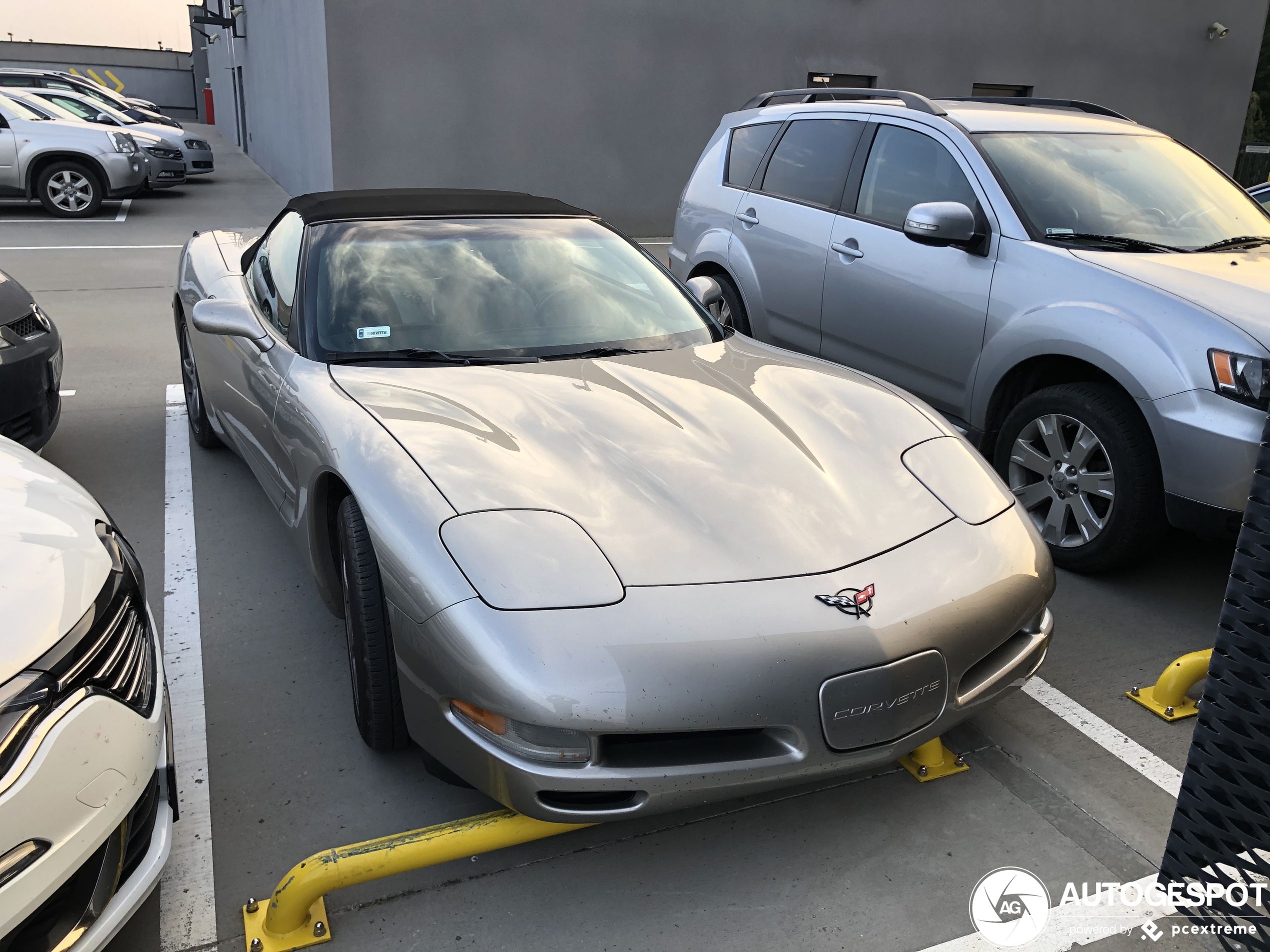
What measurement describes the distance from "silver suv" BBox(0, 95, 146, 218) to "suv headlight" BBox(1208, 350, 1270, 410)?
13.5m

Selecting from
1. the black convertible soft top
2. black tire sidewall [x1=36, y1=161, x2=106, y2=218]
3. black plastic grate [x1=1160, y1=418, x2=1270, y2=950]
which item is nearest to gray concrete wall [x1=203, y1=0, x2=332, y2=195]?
black tire sidewall [x1=36, y1=161, x2=106, y2=218]

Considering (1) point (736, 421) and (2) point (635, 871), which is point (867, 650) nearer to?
(2) point (635, 871)

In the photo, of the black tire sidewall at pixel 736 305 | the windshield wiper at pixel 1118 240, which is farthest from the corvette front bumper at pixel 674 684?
the black tire sidewall at pixel 736 305

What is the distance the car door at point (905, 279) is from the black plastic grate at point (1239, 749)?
2.97m

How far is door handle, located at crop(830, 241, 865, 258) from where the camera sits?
15.8ft

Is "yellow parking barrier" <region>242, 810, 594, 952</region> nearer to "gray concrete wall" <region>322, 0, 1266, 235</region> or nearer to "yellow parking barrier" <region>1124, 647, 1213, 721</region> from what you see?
"yellow parking barrier" <region>1124, 647, 1213, 721</region>

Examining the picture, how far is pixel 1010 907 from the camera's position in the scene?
2.30m

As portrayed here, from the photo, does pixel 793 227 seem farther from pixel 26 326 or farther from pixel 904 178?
pixel 26 326

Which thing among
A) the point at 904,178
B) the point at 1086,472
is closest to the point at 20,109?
the point at 904,178

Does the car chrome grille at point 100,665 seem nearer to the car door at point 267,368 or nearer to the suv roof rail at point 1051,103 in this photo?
the car door at point 267,368

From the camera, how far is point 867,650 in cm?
217

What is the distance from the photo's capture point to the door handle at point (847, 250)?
482 centimetres

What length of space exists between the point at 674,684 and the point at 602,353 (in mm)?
1612

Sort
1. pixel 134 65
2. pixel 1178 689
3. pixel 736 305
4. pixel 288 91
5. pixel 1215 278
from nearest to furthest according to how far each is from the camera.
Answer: pixel 1178 689, pixel 1215 278, pixel 736 305, pixel 288 91, pixel 134 65
